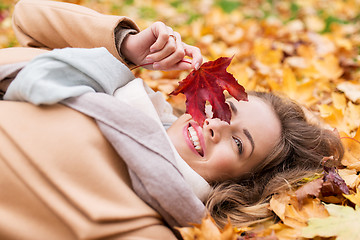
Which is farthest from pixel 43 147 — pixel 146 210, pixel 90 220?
pixel 146 210

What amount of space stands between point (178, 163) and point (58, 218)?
43cm

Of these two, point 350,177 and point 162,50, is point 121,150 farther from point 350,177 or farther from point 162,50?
point 350,177

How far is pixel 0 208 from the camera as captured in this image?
1091 mm

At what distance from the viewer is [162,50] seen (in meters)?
1.40

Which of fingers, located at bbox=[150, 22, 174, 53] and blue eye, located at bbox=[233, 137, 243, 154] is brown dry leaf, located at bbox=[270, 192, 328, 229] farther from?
fingers, located at bbox=[150, 22, 174, 53]

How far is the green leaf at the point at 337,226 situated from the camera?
3.64 feet

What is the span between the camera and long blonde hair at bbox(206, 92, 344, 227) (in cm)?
141

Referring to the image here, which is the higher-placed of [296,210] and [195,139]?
[195,139]

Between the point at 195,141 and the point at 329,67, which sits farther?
the point at 329,67

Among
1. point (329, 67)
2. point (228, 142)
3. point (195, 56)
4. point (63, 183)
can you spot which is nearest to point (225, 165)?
point (228, 142)

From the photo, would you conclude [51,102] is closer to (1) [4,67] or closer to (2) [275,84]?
(1) [4,67]

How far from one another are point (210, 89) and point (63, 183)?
1.90 ft

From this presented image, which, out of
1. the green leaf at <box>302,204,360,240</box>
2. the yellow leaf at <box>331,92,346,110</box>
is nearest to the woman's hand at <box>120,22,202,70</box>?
the green leaf at <box>302,204,360,240</box>

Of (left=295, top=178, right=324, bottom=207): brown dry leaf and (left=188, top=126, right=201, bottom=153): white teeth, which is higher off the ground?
(left=188, top=126, right=201, bottom=153): white teeth
